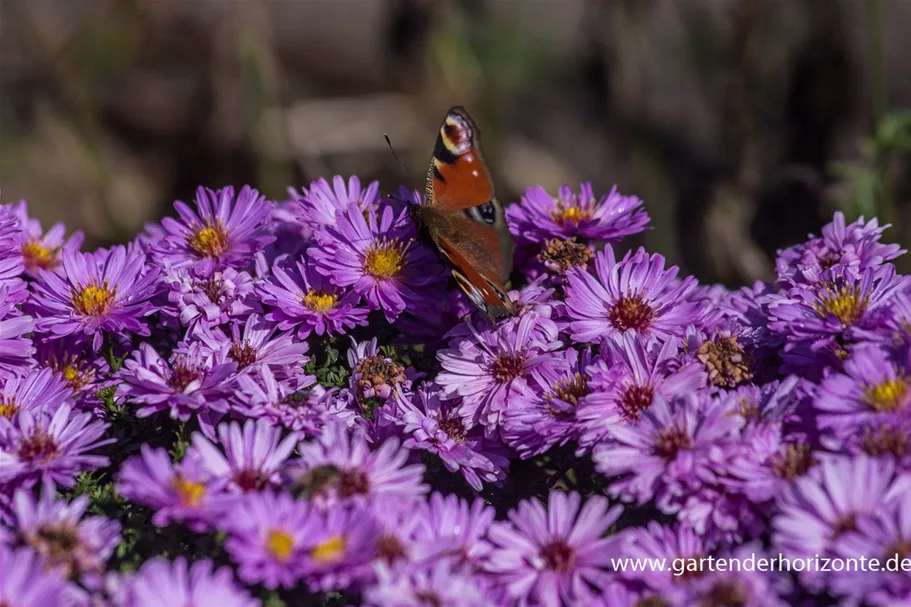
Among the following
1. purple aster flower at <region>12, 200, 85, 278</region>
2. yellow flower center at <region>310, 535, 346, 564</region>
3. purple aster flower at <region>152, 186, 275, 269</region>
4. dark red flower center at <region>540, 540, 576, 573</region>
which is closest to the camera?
yellow flower center at <region>310, 535, 346, 564</region>

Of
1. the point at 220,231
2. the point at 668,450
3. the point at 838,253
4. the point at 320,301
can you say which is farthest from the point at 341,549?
the point at 838,253

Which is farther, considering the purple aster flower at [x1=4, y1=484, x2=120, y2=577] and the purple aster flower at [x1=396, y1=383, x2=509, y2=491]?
the purple aster flower at [x1=396, y1=383, x2=509, y2=491]

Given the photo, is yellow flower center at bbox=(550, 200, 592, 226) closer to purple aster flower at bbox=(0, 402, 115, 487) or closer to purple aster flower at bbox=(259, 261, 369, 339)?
purple aster flower at bbox=(259, 261, 369, 339)

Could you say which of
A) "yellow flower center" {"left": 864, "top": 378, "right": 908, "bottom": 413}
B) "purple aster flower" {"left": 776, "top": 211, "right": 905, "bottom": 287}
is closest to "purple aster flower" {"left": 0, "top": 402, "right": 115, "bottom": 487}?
"yellow flower center" {"left": 864, "top": 378, "right": 908, "bottom": 413}

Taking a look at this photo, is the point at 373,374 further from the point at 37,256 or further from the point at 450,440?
the point at 37,256

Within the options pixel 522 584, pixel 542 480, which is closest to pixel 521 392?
pixel 542 480

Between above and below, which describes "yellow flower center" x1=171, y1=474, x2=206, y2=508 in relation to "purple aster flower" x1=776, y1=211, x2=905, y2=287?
below

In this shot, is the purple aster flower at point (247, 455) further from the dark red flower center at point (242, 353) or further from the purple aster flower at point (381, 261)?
the purple aster flower at point (381, 261)
